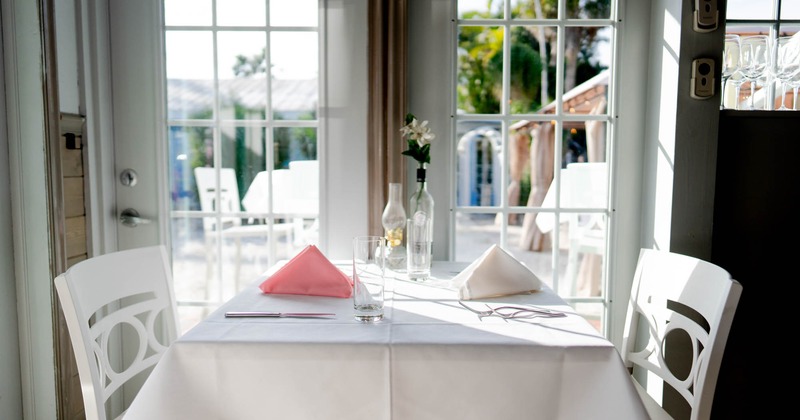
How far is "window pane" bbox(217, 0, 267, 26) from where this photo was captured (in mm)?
2330

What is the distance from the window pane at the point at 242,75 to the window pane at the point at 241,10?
0.06m

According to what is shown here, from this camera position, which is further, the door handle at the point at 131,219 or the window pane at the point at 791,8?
the door handle at the point at 131,219

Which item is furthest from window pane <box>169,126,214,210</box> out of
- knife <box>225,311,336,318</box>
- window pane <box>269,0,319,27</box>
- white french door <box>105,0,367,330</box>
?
knife <box>225,311,336,318</box>

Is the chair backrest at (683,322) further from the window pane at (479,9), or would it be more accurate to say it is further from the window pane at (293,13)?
the window pane at (293,13)

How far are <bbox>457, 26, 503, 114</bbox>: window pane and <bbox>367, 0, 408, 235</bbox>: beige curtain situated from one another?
25 centimetres

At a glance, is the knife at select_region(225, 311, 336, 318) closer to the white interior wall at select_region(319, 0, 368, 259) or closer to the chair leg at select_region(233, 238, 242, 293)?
the white interior wall at select_region(319, 0, 368, 259)

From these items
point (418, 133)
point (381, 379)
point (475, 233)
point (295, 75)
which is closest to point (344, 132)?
point (295, 75)

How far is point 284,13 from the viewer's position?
2.34m

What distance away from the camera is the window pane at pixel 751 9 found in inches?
86.4

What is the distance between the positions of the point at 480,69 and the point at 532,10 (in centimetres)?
30

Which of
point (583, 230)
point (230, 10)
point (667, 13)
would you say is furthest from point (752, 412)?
point (230, 10)

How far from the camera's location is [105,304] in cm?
160

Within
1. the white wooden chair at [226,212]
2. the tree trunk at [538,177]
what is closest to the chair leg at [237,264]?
the white wooden chair at [226,212]

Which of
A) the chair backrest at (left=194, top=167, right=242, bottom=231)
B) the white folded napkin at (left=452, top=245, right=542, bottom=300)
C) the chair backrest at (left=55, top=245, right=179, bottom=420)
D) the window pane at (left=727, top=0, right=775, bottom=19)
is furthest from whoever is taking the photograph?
the chair backrest at (left=194, top=167, right=242, bottom=231)
